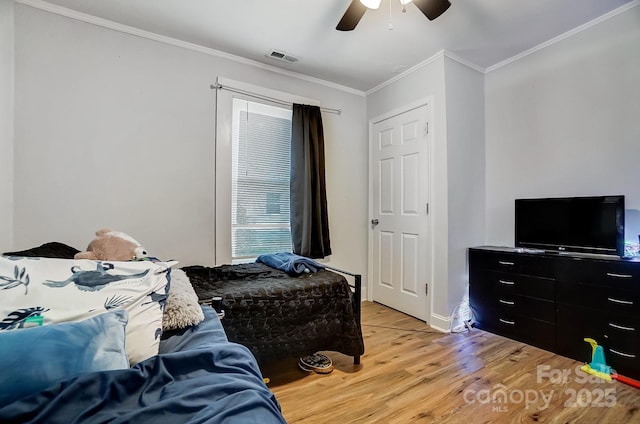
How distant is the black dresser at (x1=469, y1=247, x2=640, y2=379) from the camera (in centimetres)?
189

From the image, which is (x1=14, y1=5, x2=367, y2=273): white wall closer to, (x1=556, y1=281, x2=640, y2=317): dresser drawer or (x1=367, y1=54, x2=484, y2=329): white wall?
(x1=367, y1=54, x2=484, y2=329): white wall

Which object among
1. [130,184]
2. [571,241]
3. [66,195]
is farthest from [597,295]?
[66,195]

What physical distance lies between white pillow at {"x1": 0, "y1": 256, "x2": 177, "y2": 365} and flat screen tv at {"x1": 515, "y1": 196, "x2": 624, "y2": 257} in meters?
2.88

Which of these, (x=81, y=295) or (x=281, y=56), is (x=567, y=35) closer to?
(x=281, y=56)

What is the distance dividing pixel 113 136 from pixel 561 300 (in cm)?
374

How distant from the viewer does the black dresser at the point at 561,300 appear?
1887 millimetres

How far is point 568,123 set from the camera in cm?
248

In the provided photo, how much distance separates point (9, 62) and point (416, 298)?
3.81m

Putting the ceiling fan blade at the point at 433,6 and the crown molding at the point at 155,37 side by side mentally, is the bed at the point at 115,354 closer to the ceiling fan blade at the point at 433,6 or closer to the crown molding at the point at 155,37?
the crown molding at the point at 155,37

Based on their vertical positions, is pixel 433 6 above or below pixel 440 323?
above

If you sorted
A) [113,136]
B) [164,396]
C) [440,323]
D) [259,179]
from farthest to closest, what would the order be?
[259,179], [440,323], [113,136], [164,396]

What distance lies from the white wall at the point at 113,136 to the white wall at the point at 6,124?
0.16 feet

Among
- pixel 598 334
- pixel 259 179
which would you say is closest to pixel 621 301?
pixel 598 334

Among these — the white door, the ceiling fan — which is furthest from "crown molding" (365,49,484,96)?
the ceiling fan
